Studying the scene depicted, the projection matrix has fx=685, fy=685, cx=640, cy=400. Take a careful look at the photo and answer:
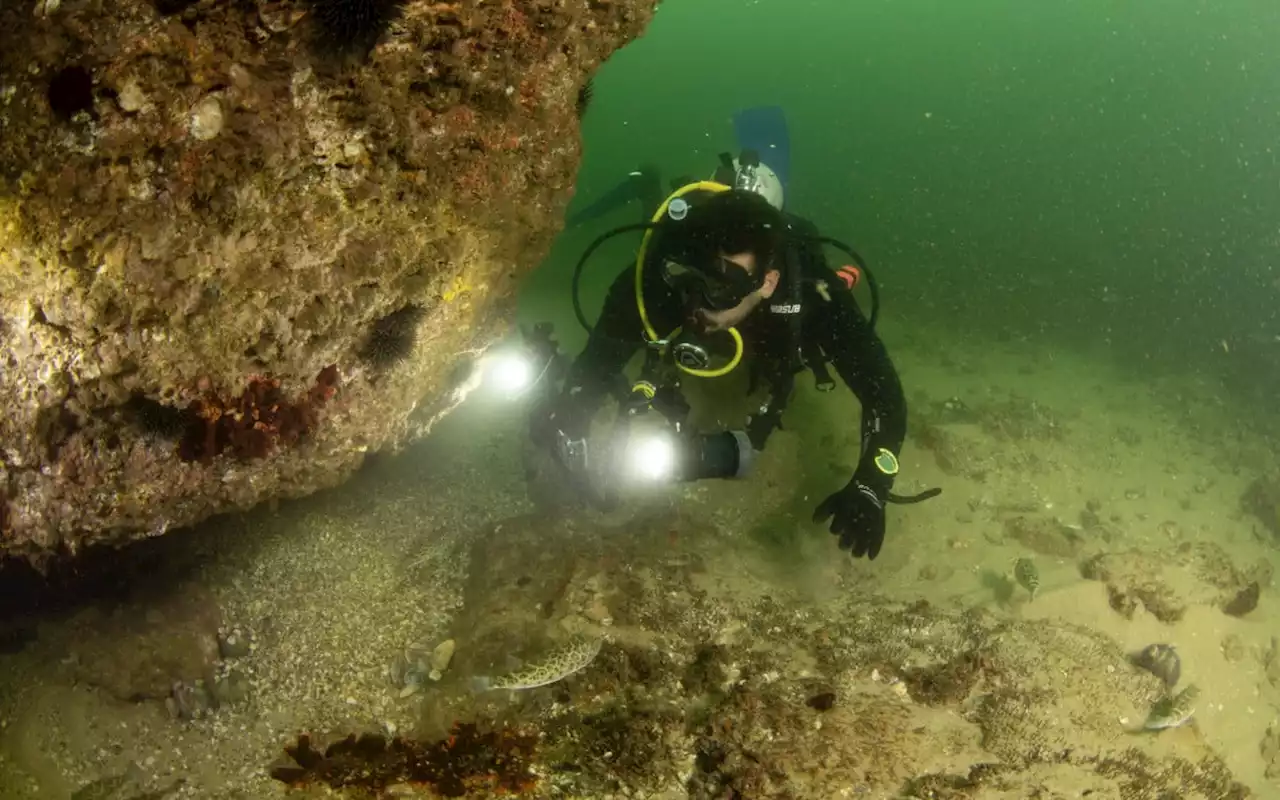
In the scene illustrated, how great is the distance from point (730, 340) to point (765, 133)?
9355mm

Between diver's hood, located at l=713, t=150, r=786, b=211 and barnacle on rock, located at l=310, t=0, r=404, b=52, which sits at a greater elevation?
barnacle on rock, located at l=310, t=0, r=404, b=52

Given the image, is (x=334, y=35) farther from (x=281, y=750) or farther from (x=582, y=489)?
(x=582, y=489)

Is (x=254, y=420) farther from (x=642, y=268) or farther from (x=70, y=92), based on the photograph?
(x=642, y=268)

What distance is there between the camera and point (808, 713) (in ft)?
11.3

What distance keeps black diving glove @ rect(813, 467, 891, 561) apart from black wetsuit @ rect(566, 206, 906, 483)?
0.41m

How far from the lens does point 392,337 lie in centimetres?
428

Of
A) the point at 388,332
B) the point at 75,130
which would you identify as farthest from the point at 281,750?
the point at 75,130

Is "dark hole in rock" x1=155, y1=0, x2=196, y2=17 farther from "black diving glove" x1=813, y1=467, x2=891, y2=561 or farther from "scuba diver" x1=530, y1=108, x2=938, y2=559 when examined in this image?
"black diving glove" x1=813, y1=467, x2=891, y2=561

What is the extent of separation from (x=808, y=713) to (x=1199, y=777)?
251 cm

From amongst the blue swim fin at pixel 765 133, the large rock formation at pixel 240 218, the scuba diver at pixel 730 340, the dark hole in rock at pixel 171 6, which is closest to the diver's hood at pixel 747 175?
the scuba diver at pixel 730 340

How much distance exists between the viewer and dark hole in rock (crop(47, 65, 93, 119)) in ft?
8.20

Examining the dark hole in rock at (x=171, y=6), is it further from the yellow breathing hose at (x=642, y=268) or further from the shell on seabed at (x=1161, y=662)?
the shell on seabed at (x=1161, y=662)

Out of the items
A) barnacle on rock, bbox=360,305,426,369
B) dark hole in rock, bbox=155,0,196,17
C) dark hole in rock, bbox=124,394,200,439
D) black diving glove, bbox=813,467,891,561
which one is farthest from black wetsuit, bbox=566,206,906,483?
dark hole in rock, bbox=155,0,196,17

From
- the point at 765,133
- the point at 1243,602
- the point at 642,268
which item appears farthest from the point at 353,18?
the point at 765,133
